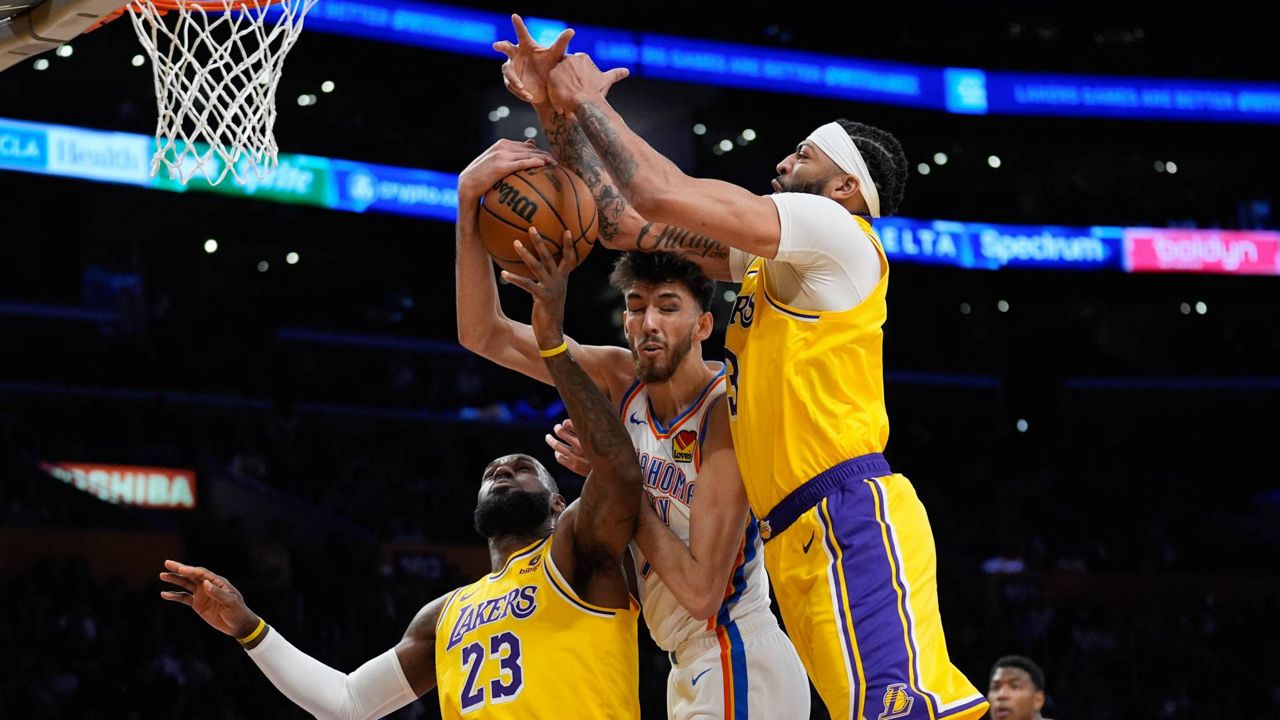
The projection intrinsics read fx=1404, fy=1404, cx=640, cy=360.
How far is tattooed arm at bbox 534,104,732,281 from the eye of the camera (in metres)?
3.76

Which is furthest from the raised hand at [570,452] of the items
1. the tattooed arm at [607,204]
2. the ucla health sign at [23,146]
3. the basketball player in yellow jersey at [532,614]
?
the ucla health sign at [23,146]

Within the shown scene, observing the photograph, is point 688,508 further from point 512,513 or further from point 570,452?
point 512,513

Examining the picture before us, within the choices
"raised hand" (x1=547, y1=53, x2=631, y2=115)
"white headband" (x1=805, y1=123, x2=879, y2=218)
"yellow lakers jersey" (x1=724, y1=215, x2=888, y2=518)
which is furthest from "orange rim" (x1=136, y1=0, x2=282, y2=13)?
"yellow lakers jersey" (x1=724, y1=215, x2=888, y2=518)

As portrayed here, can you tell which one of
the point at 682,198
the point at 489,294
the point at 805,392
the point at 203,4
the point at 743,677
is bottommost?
the point at 743,677

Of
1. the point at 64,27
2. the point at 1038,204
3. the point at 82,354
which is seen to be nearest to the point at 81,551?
the point at 82,354

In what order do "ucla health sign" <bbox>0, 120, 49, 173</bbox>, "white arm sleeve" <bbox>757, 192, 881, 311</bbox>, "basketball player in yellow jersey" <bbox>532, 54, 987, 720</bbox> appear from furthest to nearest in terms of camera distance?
"ucla health sign" <bbox>0, 120, 49, 173</bbox>, "white arm sleeve" <bbox>757, 192, 881, 311</bbox>, "basketball player in yellow jersey" <bbox>532, 54, 987, 720</bbox>

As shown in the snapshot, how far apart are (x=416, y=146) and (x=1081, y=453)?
443 inches

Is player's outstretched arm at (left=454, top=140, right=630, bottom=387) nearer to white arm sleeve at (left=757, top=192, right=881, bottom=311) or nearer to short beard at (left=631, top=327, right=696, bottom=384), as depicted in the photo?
short beard at (left=631, top=327, right=696, bottom=384)

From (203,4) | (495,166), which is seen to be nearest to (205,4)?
(203,4)

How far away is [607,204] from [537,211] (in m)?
0.22

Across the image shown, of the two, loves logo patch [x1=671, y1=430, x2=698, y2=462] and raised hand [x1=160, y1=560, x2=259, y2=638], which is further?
raised hand [x1=160, y1=560, x2=259, y2=638]

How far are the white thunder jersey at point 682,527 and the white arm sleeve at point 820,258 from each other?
0.71 meters

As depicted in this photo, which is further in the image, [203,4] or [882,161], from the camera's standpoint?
[203,4]

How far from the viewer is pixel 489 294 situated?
420 cm
